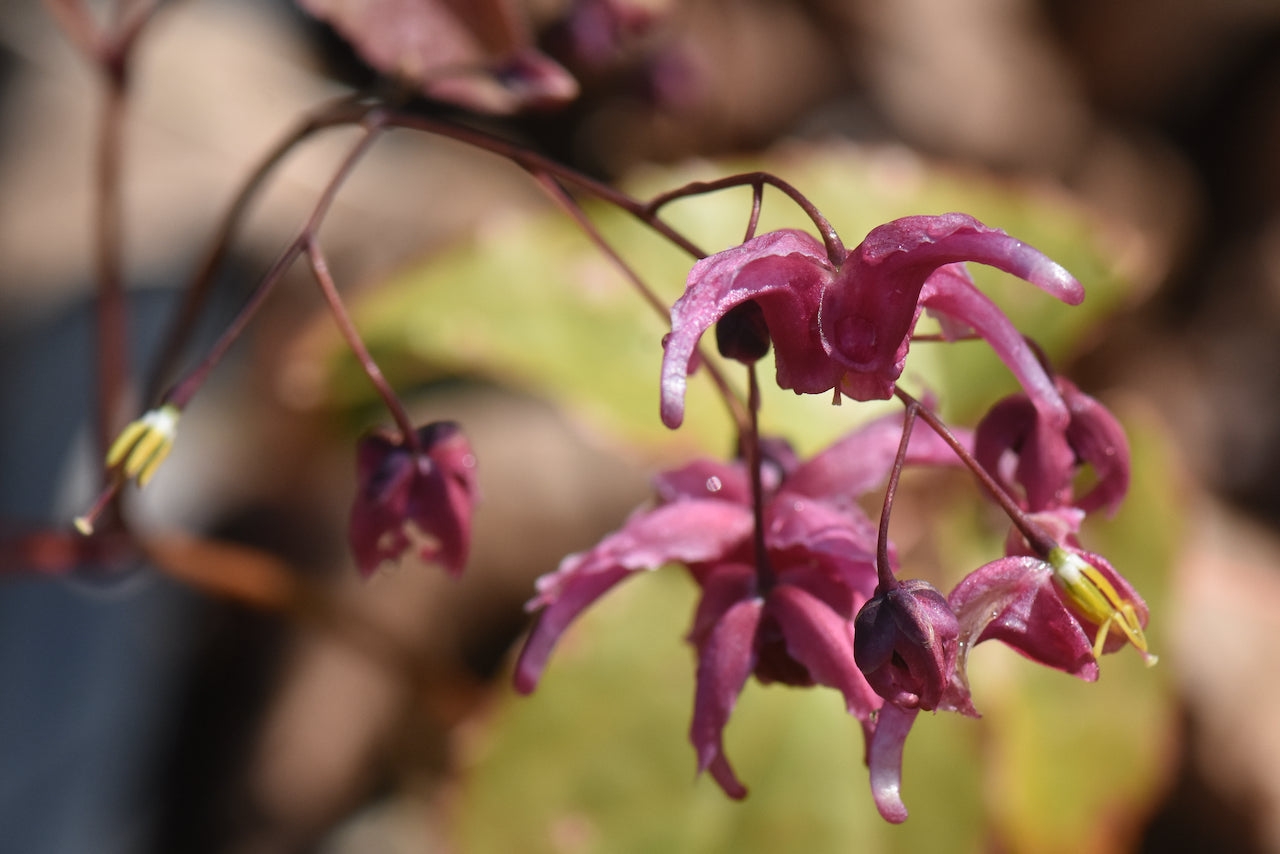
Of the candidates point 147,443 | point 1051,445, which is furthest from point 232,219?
point 1051,445

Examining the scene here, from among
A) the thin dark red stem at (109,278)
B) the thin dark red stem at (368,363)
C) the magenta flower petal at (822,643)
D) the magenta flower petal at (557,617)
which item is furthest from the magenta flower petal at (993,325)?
the thin dark red stem at (109,278)

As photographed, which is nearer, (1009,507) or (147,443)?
(1009,507)

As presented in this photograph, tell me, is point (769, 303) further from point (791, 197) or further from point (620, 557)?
point (620, 557)

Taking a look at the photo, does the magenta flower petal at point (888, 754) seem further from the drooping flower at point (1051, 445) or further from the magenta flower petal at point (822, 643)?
the drooping flower at point (1051, 445)

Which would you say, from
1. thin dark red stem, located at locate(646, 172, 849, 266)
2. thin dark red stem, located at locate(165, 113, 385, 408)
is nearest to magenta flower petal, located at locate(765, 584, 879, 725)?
thin dark red stem, located at locate(646, 172, 849, 266)

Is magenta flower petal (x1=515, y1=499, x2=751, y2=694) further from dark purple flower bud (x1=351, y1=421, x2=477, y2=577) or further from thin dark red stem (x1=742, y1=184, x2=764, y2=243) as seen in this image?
thin dark red stem (x1=742, y1=184, x2=764, y2=243)

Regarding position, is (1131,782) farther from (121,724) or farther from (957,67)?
(957,67)
